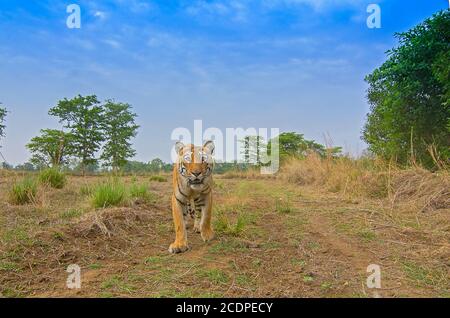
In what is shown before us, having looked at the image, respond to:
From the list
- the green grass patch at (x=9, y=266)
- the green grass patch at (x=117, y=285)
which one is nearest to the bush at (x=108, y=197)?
the green grass patch at (x=9, y=266)

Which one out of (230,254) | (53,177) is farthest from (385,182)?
(53,177)

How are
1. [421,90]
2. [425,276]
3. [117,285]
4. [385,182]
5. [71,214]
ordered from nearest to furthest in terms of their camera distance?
[117,285], [425,276], [71,214], [385,182], [421,90]

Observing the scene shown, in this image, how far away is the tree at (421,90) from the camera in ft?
32.1

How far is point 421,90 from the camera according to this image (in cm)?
1033

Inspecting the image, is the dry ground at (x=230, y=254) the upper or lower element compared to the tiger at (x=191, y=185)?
lower

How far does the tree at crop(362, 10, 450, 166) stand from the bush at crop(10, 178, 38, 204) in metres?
9.52

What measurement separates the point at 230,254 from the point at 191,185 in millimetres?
930

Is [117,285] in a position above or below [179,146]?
below

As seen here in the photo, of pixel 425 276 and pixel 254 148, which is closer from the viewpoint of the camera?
pixel 425 276

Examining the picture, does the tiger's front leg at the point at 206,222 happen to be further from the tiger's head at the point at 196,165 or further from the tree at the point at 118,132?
the tree at the point at 118,132

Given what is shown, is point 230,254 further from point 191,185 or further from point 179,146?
point 179,146
